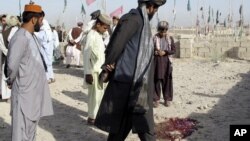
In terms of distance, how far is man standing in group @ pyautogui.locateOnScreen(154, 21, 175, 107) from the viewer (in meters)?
6.79

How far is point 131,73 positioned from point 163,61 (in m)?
3.34

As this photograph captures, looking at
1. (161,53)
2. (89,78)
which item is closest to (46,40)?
(161,53)

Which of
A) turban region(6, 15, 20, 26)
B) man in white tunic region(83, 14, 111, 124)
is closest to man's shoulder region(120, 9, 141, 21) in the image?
man in white tunic region(83, 14, 111, 124)

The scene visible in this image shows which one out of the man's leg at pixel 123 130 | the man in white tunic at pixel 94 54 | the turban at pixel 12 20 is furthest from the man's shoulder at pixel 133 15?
the turban at pixel 12 20

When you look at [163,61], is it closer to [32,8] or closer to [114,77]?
[114,77]

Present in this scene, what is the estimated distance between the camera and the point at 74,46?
40.7ft

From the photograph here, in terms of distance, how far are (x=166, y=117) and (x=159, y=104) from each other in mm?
1042

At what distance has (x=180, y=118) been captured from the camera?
245 inches

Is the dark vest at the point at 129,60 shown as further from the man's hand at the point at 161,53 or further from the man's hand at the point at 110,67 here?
the man's hand at the point at 161,53

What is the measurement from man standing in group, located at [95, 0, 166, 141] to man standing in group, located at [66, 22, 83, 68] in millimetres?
8305

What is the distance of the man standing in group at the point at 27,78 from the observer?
363 cm

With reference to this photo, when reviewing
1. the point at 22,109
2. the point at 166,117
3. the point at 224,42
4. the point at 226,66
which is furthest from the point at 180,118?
the point at 224,42

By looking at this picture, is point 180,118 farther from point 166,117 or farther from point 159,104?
point 159,104

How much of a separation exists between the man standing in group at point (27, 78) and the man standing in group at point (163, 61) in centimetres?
324
